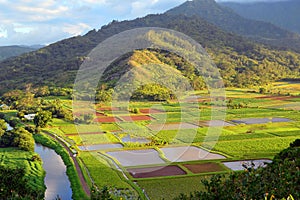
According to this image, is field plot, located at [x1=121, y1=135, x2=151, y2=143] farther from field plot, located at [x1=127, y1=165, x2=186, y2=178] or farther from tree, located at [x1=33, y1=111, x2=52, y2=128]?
tree, located at [x1=33, y1=111, x2=52, y2=128]

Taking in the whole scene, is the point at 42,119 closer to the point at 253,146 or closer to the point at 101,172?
the point at 101,172

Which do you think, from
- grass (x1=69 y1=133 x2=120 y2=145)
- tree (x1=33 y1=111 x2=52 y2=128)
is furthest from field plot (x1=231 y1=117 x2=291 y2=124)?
tree (x1=33 y1=111 x2=52 y2=128)

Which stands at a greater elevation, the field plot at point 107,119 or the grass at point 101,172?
the field plot at point 107,119

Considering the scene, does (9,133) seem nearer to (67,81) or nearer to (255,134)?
(255,134)

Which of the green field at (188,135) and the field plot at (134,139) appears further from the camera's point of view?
the field plot at (134,139)

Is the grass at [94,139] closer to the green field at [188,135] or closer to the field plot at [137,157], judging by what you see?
the green field at [188,135]

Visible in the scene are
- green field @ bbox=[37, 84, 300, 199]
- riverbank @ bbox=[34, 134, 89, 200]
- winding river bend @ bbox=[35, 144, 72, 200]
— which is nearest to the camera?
riverbank @ bbox=[34, 134, 89, 200]

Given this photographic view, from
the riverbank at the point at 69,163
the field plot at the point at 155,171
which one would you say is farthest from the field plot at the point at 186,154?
the riverbank at the point at 69,163
